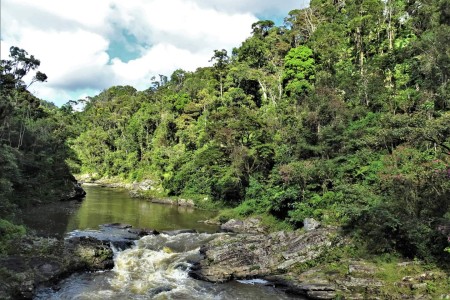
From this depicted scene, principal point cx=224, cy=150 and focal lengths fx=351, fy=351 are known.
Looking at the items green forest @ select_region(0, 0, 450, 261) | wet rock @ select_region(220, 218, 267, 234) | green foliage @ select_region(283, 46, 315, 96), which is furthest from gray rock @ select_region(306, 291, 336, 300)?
Answer: green foliage @ select_region(283, 46, 315, 96)

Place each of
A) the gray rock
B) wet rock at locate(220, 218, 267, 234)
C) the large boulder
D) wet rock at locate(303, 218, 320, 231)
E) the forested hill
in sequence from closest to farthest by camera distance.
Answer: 1. the large boulder
2. the gray rock
3. the forested hill
4. wet rock at locate(303, 218, 320, 231)
5. wet rock at locate(220, 218, 267, 234)

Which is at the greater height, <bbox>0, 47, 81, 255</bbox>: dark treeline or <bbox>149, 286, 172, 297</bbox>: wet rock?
→ <bbox>0, 47, 81, 255</bbox>: dark treeline

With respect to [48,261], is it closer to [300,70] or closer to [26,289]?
[26,289]

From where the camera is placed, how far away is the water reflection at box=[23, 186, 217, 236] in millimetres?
34344

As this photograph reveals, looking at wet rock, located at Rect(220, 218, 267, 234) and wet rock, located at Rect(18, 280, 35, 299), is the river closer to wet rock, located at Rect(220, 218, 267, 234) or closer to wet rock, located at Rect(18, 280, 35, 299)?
wet rock, located at Rect(18, 280, 35, 299)

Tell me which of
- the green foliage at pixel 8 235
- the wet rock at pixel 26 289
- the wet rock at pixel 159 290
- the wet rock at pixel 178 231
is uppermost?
the green foliage at pixel 8 235

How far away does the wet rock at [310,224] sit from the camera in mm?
27562

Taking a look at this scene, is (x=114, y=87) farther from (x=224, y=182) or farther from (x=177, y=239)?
(x=177, y=239)

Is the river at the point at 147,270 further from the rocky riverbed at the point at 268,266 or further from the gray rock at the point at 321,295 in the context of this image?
the gray rock at the point at 321,295

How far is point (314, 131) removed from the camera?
40.1m

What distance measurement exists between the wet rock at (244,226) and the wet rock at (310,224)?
598 cm

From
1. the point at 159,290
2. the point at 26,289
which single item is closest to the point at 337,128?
the point at 159,290

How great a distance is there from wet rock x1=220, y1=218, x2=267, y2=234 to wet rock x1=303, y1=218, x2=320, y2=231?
5.98m

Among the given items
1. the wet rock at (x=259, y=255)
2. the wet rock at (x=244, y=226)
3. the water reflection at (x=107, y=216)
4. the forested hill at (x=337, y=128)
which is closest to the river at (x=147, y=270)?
the water reflection at (x=107, y=216)
